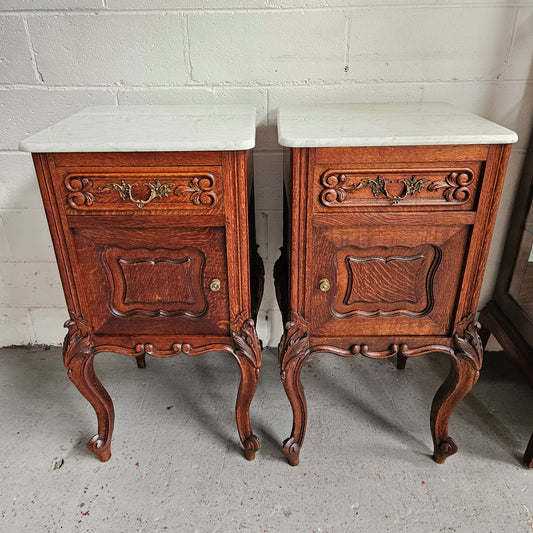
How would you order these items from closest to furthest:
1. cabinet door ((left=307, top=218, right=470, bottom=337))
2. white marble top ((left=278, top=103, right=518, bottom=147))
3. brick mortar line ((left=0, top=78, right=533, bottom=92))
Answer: white marble top ((left=278, top=103, right=518, bottom=147))
cabinet door ((left=307, top=218, right=470, bottom=337))
brick mortar line ((left=0, top=78, right=533, bottom=92))

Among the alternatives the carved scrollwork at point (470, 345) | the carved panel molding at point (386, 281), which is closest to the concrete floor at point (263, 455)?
the carved scrollwork at point (470, 345)

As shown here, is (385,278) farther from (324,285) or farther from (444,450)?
(444,450)

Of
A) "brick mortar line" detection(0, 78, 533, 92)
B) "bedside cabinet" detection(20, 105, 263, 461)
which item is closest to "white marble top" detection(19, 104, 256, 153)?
"bedside cabinet" detection(20, 105, 263, 461)

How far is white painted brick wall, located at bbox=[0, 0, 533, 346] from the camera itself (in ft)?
4.89

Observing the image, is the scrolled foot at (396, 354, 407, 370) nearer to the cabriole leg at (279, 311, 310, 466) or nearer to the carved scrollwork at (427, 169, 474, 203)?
the cabriole leg at (279, 311, 310, 466)

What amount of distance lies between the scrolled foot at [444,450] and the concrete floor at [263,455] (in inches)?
1.1

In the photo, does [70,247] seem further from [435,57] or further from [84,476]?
[435,57]

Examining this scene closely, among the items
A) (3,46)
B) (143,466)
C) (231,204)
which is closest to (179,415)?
(143,466)

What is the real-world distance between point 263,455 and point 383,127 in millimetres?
1105

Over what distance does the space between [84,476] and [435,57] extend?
184 centimetres

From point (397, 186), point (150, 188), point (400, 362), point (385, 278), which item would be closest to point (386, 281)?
point (385, 278)

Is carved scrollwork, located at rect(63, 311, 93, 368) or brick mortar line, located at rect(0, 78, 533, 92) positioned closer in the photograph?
carved scrollwork, located at rect(63, 311, 93, 368)

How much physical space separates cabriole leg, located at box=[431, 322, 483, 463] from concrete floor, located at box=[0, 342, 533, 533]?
0.09 meters

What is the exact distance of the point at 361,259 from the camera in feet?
3.89
